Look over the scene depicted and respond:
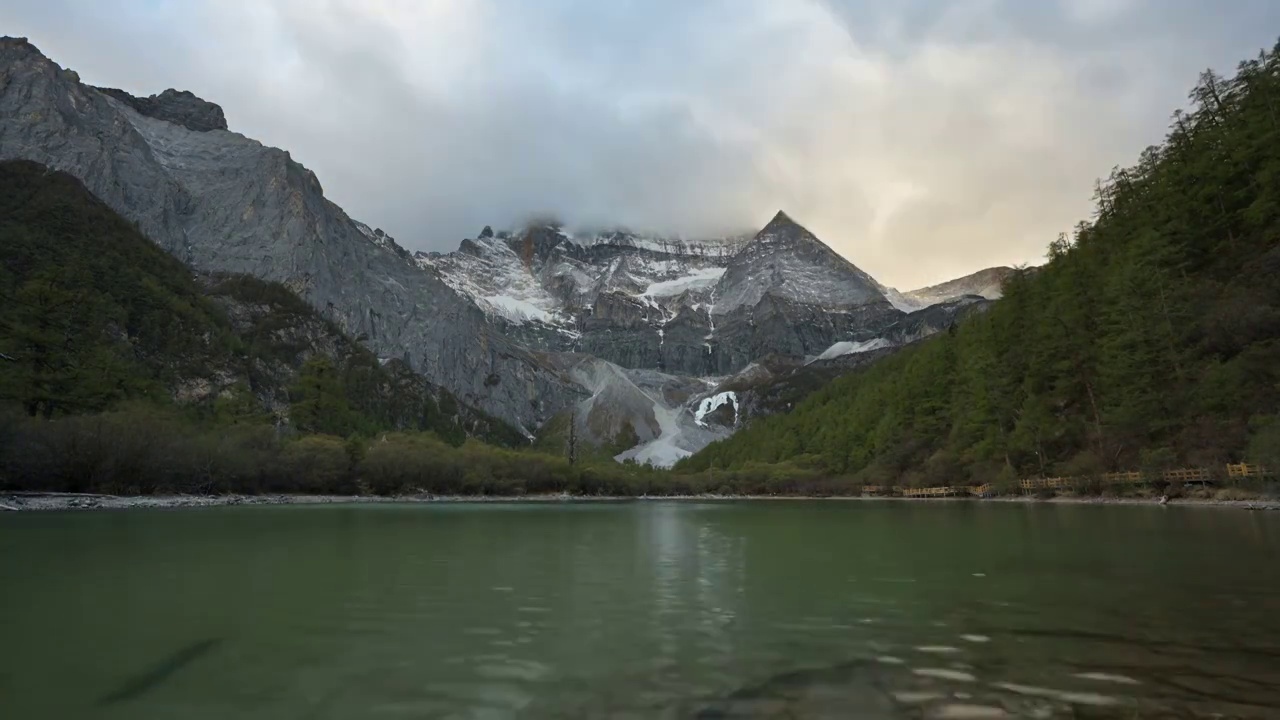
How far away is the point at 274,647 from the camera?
10.9 metres

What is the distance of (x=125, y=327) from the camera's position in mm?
126938

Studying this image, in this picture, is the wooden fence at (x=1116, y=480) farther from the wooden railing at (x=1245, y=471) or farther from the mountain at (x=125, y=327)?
the mountain at (x=125, y=327)

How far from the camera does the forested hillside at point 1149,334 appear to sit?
151 ft

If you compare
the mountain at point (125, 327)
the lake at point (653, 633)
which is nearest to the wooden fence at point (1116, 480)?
the lake at point (653, 633)

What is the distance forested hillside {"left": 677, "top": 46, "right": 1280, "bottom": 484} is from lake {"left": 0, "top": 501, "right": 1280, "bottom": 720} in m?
29.5

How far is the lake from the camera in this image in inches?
310

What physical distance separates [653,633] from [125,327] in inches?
5807

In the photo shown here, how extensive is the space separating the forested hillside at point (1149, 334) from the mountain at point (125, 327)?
325 feet

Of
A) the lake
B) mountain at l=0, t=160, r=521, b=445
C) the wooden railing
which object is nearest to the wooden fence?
the wooden railing

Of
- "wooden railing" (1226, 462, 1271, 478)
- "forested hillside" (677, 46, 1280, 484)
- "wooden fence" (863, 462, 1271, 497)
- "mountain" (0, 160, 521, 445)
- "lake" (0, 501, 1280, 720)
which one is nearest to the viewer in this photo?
"lake" (0, 501, 1280, 720)

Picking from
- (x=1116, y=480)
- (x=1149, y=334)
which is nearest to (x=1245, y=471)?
(x=1116, y=480)

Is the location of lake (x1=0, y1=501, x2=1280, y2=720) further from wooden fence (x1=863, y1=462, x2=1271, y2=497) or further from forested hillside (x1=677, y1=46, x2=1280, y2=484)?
forested hillside (x1=677, y1=46, x2=1280, y2=484)

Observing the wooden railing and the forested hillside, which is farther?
the forested hillside

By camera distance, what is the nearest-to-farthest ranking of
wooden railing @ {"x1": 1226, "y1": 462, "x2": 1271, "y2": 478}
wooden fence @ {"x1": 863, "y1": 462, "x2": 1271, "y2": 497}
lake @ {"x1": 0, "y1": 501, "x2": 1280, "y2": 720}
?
lake @ {"x1": 0, "y1": 501, "x2": 1280, "y2": 720} → wooden railing @ {"x1": 1226, "y1": 462, "x2": 1271, "y2": 478} → wooden fence @ {"x1": 863, "y1": 462, "x2": 1271, "y2": 497}
